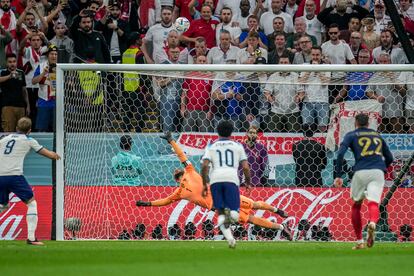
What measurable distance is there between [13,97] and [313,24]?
6.68 metres

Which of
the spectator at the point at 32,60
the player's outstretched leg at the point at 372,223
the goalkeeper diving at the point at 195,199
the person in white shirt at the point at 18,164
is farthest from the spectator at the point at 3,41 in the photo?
the player's outstretched leg at the point at 372,223

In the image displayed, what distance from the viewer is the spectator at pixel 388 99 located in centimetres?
2178

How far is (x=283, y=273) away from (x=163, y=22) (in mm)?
12171

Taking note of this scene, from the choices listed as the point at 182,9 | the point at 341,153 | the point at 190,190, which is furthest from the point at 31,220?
the point at 182,9

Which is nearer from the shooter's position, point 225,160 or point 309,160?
point 225,160

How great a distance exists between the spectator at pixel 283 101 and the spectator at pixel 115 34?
4.65 meters

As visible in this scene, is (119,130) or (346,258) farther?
(119,130)

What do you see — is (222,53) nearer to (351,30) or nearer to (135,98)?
(135,98)

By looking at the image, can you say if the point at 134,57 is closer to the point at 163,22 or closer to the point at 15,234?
the point at 163,22

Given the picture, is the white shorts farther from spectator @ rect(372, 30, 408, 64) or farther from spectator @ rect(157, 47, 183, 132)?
spectator @ rect(372, 30, 408, 64)

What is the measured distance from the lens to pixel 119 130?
74.1ft

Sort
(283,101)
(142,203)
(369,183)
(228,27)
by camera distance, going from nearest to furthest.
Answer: (369,183), (142,203), (283,101), (228,27)

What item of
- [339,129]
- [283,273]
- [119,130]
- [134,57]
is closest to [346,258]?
[283,273]

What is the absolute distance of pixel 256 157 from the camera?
2209cm
